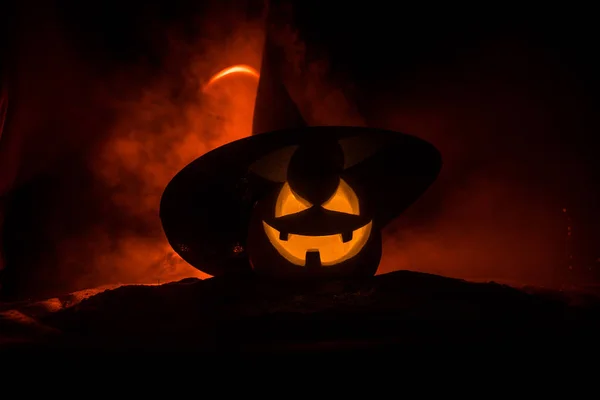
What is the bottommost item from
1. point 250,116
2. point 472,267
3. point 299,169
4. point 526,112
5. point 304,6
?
point 472,267

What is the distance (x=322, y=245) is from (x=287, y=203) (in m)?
0.27

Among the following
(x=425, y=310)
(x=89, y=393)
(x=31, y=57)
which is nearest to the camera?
(x=89, y=393)

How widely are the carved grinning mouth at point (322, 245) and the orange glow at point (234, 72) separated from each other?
1.42m

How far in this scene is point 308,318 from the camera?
1.38 m

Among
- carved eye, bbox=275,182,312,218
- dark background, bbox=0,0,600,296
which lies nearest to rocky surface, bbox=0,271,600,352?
carved eye, bbox=275,182,312,218

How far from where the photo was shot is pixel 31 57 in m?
2.74

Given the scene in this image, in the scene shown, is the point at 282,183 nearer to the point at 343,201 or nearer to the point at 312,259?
the point at 343,201

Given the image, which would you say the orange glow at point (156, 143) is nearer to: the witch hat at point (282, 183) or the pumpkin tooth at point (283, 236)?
the witch hat at point (282, 183)

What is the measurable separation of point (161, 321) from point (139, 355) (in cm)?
40

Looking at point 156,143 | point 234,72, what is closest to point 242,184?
point 156,143

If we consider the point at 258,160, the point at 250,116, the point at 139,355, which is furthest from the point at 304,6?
the point at 139,355

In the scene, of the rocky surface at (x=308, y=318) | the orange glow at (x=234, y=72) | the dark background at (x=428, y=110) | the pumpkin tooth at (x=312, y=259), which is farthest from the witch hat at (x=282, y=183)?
the dark background at (x=428, y=110)

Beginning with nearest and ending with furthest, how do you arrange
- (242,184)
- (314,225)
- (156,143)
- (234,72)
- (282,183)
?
(314,225)
(282,183)
(242,184)
(156,143)
(234,72)

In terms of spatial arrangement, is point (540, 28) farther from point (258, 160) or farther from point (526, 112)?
point (258, 160)
